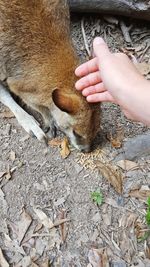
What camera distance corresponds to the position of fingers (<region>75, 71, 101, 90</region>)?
4.12 metres

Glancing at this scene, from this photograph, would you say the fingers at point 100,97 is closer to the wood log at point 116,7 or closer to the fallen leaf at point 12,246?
the fallen leaf at point 12,246

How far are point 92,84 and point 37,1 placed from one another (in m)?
0.90

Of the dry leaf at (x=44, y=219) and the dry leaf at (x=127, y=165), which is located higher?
the dry leaf at (x=127, y=165)

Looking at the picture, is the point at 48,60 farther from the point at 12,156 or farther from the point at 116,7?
the point at 116,7

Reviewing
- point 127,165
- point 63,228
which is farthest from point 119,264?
point 127,165

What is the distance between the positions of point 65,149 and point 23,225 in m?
0.86

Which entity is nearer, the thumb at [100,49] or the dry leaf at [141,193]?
the thumb at [100,49]

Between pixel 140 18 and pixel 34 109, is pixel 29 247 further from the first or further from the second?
pixel 140 18

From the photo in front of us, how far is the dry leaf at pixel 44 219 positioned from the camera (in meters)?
4.39

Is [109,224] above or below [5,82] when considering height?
below

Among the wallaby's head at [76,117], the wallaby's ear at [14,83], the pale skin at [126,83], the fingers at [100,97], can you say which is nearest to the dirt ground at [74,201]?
the wallaby's head at [76,117]

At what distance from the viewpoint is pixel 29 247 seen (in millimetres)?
4270

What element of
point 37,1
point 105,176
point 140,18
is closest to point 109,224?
point 105,176

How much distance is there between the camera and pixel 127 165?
4.74m
